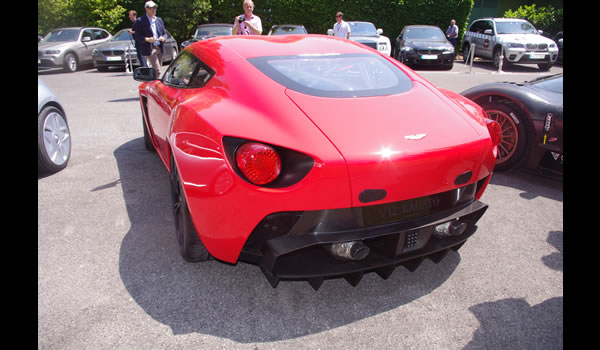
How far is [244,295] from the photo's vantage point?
2.46m

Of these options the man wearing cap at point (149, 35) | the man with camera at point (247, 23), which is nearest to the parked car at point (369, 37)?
the man wearing cap at point (149, 35)

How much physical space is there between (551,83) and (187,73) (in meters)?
3.52

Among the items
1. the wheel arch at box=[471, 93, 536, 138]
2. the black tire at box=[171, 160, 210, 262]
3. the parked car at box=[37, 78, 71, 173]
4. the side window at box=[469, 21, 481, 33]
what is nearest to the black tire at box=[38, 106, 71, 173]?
the parked car at box=[37, 78, 71, 173]

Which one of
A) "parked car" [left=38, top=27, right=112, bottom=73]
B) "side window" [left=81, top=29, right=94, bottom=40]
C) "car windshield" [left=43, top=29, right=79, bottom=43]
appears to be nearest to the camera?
"parked car" [left=38, top=27, right=112, bottom=73]

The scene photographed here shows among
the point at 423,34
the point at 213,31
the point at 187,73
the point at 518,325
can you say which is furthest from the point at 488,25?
the point at 518,325

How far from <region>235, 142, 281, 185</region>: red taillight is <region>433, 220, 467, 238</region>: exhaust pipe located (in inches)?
39.3

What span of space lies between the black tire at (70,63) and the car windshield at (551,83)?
542 inches

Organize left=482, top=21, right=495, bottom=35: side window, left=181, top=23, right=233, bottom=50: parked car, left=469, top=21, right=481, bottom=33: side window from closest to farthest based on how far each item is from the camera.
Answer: left=181, top=23, right=233, bottom=50: parked car → left=482, top=21, right=495, bottom=35: side window → left=469, top=21, right=481, bottom=33: side window

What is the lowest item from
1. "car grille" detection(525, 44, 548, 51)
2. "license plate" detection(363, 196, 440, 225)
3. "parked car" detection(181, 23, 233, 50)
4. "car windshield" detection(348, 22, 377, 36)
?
"license plate" detection(363, 196, 440, 225)

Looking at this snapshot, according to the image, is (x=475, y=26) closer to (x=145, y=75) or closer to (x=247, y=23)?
(x=247, y=23)

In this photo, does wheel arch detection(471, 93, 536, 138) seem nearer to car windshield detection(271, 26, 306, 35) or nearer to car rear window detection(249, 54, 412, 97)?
car rear window detection(249, 54, 412, 97)

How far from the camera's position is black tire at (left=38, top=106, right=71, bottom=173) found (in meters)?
4.24

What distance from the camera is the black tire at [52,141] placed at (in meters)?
4.24
